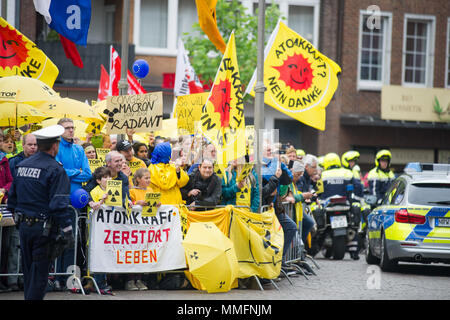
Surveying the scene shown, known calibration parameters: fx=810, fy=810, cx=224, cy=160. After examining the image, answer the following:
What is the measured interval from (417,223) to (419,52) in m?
19.6

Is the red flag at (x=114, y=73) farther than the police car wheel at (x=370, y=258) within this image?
Yes

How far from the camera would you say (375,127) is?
30.8m

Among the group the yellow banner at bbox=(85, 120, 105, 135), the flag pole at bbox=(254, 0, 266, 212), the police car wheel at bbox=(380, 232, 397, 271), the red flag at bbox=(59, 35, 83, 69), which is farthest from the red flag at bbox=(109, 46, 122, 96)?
the police car wheel at bbox=(380, 232, 397, 271)

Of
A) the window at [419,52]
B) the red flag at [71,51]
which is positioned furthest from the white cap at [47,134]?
the window at [419,52]

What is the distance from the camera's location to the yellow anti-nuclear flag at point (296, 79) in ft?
41.6

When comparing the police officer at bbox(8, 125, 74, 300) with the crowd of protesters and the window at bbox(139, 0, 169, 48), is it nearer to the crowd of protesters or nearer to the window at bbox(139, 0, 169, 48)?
the crowd of protesters

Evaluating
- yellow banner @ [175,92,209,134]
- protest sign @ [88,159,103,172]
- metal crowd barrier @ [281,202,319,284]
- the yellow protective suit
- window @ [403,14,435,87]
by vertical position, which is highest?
window @ [403,14,435,87]

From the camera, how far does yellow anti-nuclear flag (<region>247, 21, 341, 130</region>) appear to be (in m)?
12.7

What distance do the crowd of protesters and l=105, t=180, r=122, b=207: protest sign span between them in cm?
10

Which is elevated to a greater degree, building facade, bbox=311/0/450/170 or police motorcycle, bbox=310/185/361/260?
building facade, bbox=311/0/450/170

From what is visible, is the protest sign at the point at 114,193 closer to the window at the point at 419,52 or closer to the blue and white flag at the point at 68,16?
the blue and white flag at the point at 68,16

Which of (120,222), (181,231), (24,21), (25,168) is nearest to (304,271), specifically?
(181,231)

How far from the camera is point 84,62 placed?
27.2m

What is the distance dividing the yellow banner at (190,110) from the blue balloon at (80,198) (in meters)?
4.68
